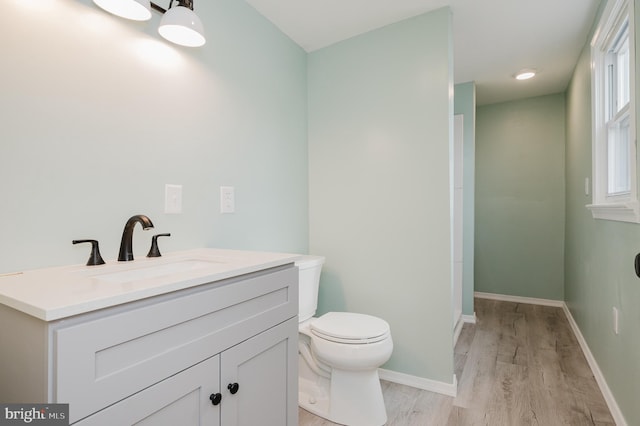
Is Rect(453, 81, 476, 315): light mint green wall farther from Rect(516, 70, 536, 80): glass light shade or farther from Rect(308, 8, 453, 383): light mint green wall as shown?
Rect(308, 8, 453, 383): light mint green wall

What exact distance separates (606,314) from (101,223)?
8.61ft

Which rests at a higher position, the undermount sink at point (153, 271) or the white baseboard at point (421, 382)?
the undermount sink at point (153, 271)

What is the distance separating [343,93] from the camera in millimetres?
2305

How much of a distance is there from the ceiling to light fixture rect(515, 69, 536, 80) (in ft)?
0.25

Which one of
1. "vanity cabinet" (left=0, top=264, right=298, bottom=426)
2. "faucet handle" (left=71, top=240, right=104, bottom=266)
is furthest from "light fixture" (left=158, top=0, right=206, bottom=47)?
"vanity cabinet" (left=0, top=264, right=298, bottom=426)

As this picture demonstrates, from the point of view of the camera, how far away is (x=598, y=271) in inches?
82.7

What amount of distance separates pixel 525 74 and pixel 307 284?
2794mm

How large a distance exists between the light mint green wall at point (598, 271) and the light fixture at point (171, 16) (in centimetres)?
186

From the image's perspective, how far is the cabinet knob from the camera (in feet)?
3.03

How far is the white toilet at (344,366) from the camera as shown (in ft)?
5.29

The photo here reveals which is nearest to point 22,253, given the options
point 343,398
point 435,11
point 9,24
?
point 9,24

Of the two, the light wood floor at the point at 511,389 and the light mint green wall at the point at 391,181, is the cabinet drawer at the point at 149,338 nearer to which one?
the light wood floor at the point at 511,389
